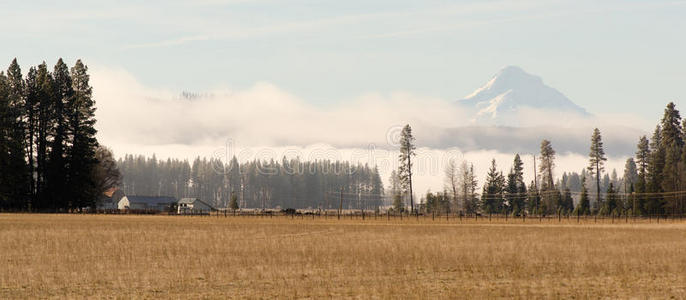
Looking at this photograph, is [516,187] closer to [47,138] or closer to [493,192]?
[493,192]

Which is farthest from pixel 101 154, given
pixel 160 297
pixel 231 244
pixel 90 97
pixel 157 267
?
pixel 160 297

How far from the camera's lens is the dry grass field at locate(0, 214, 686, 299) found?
26.5 metres

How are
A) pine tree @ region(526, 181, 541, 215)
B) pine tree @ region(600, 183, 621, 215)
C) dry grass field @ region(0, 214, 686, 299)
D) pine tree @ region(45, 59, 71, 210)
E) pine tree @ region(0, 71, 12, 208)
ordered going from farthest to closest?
pine tree @ region(526, 181, 541, 215)
pine tree @ region(600, 183, 621, 215)
pine tree @ region(45, 59, 71, 210)
pine tree @ region(0, 71, 12, 208)
dry grass field @ region(0, 214, 686, 299)

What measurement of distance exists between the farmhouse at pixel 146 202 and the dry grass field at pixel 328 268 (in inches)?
4879

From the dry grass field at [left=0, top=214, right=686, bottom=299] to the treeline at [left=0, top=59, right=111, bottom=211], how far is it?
50586mm

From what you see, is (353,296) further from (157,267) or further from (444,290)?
(157,267)

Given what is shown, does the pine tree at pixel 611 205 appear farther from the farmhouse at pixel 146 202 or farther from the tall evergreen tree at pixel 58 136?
the farmhouse at pixel 146 202

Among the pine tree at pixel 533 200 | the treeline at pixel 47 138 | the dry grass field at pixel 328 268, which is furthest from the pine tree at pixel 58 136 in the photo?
the pine tree at pixel 533 200

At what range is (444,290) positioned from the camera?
26.9 meters

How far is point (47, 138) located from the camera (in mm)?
106438

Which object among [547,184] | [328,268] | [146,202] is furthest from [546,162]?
[328,268]

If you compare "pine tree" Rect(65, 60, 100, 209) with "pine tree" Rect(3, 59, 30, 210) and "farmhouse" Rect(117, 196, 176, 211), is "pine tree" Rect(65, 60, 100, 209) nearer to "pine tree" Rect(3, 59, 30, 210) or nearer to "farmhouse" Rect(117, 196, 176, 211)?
"pine tree" Rect(3, 59, 30, 210)

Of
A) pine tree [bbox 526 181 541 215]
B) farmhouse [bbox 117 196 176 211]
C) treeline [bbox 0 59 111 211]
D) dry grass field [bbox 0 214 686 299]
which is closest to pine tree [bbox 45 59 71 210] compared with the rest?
treeline [bbox 0 59 111 211]

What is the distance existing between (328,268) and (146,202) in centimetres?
14753
